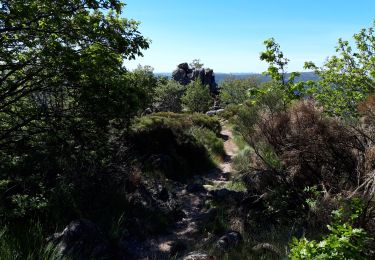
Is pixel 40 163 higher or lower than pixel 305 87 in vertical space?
lower

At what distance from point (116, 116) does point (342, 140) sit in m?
5.30

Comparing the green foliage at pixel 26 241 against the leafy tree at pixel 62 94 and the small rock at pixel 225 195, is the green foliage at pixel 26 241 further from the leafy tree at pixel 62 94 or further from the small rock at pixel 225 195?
the small rock at pixel 225 195

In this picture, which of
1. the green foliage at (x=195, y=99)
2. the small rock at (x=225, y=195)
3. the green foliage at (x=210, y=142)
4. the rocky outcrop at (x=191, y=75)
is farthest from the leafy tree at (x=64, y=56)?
the rocky outcrop at (x=191, y=75)

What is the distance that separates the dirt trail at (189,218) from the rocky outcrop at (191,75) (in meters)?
64.2

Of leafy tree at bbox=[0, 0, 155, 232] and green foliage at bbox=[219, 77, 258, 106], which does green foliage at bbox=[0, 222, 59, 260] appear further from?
green foliage at bbox=[219, 77, 258, 106]

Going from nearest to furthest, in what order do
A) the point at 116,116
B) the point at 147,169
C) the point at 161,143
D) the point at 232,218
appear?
the point at 116,116, the point at 232,218, the point at 147,169, the point at 161,143

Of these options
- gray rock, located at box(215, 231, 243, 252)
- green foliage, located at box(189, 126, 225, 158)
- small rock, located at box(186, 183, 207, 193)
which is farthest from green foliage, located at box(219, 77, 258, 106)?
gray rock, located at box(215, 231, 243, 252)

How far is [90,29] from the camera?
795 cm

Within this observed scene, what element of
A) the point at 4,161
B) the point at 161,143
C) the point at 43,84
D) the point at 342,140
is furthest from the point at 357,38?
the point at 4,161

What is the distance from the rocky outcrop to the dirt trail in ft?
211

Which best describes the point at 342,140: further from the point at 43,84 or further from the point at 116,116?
the point at 43,84

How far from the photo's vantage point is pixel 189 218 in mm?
11039

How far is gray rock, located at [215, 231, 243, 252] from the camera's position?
769 centimetres

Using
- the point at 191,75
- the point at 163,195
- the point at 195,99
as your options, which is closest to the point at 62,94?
the point at 163,195
